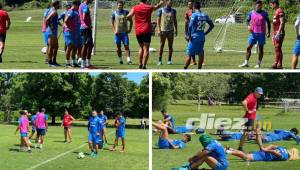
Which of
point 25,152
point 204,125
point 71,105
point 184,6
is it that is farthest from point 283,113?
point 184,6

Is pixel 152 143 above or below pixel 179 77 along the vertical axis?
below

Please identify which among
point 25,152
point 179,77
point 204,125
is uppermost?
point 179,77

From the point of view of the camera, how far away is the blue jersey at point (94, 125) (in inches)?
405

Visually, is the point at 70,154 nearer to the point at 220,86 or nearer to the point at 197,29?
the point at 220,86

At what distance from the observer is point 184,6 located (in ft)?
81.7

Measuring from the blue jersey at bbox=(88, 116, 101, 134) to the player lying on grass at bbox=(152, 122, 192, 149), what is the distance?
3.44ft

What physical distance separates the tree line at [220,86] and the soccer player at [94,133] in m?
1.13

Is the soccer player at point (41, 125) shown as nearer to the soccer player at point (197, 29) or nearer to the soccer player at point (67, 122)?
the soccer player at point (67, 122)

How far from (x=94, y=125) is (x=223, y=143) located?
2264mm

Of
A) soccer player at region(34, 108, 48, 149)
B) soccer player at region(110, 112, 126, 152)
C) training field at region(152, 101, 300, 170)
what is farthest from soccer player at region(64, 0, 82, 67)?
training field at region(152, 101, 300, 170)

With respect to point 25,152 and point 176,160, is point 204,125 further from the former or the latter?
point 25,152

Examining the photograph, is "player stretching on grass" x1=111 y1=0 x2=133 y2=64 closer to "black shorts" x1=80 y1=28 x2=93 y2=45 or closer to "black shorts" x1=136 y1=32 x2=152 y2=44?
"black shorts" x1=80 y1=28 x2=93 y2=45

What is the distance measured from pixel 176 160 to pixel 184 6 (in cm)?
1572

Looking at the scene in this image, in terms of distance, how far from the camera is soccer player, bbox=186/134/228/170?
378 inches
